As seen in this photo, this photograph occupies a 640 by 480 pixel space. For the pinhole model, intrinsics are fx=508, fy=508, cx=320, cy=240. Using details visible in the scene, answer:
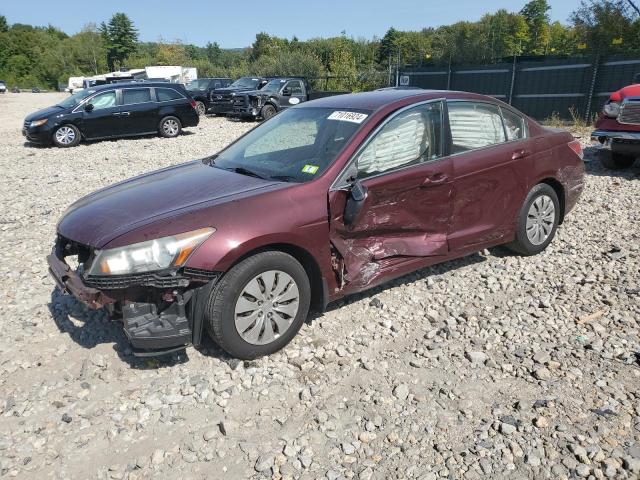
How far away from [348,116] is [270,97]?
16374 millimetres

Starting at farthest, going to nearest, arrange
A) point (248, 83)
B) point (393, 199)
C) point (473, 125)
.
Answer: point (248, 83), point (473, 125), point (393, 199)

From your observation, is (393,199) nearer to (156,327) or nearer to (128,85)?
(156,327)

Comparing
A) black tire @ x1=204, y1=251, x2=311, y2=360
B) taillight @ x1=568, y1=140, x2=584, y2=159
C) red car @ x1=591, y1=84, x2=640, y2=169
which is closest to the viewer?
black tire @ x1=204, y1=251, x2=311, y2=360

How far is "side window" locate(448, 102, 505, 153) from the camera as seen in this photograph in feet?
14.5

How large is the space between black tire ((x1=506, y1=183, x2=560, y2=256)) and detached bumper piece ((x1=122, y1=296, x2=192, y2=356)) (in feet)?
11.0

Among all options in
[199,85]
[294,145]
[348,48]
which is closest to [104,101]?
[199,85]

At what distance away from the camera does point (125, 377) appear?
3.41 metres

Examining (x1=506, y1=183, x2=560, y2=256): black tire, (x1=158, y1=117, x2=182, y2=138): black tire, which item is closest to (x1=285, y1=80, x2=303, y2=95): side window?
(x1=158, y1=117, x2=182, y2=138): black tire

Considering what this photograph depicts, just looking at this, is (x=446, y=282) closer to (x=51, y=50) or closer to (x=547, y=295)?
(x=547, y=295)

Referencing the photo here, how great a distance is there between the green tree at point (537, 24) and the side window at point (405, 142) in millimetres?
Result: 60918

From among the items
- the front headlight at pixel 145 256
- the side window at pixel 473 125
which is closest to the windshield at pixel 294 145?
the side window at pixel 473 125

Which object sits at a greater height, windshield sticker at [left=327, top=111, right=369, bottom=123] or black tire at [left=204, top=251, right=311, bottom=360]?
windshield sticker at [left=327, top=111, right=369, bottom=123]

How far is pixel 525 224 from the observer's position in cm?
496

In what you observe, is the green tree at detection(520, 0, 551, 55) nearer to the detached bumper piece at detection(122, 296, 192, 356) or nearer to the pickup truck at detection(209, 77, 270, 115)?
the pickup truck at detection(209, 77, 270, 115)
